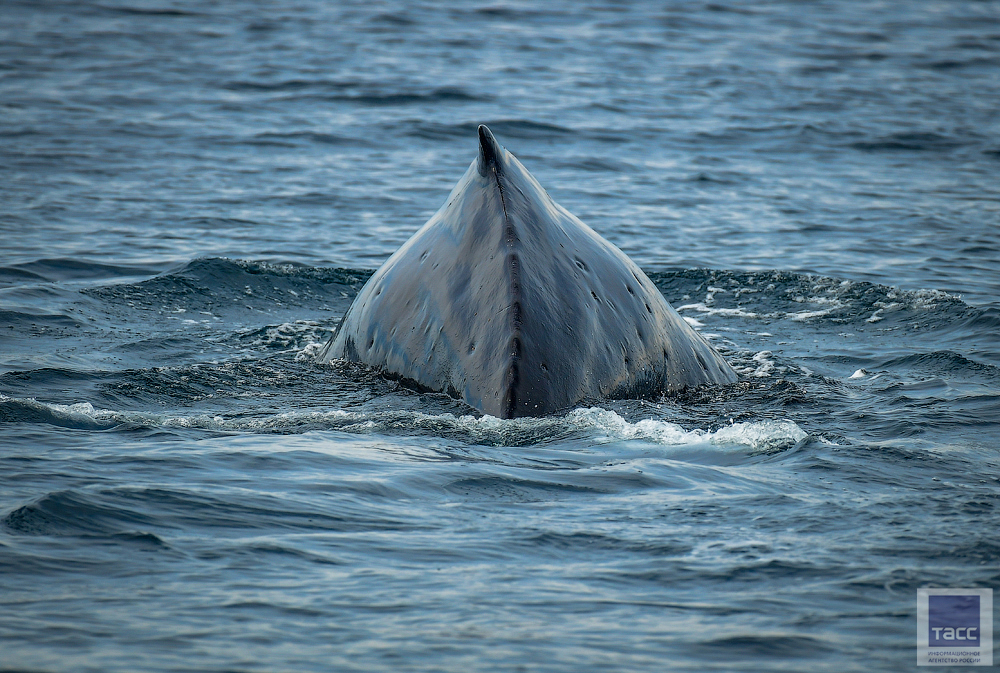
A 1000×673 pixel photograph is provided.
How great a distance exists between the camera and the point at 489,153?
6879 millimetres

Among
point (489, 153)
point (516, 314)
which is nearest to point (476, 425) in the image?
point (516, 314)

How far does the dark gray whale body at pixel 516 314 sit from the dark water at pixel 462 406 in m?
0.19

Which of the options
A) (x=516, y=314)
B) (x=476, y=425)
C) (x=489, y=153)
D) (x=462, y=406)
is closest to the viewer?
(x=516, y=314)

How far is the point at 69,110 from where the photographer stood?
20891mm

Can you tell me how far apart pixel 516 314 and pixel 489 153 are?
1297mm

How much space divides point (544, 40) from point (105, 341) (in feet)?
75.2

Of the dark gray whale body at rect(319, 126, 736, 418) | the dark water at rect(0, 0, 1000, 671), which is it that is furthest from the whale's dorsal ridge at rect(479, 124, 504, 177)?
the dark water at rect(0, 0, 1000, 671)

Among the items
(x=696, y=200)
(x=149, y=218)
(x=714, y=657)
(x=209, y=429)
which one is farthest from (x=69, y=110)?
(x=714, y=657)

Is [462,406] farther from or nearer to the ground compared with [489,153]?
nearer to the ground

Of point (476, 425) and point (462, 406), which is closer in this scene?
point (476, 425)

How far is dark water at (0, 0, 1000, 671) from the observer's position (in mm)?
4227

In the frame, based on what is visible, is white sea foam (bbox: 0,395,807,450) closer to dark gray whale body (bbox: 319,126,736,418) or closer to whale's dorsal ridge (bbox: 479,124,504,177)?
dark gray whale body (bbox: 319,126,736,418)

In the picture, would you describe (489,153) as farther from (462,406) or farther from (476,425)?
(476,425)

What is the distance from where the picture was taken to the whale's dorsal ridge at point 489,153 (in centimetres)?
684
